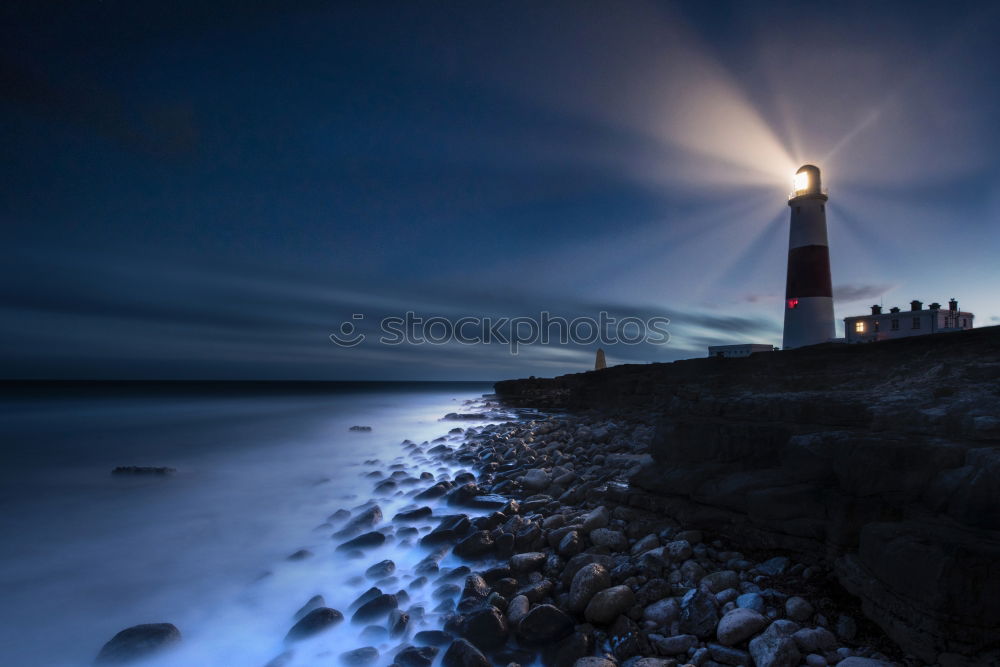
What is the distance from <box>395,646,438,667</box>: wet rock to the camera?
3.38 meters

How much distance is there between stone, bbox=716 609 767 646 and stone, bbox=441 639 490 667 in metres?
1.72

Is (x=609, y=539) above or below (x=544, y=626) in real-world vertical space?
above

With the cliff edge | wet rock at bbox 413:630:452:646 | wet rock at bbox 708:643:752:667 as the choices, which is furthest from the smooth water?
the cliff edge

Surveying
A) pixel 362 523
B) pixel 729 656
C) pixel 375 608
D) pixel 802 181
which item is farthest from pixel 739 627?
pixel 802 181

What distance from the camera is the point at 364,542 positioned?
599 centimetres

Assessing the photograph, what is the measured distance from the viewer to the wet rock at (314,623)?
4.09m


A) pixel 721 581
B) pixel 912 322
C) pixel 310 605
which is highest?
pixel 912 322

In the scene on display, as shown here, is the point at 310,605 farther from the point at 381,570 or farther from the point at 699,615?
the point at 699,615

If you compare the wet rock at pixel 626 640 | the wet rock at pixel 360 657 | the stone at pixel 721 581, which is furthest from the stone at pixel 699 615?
the wet rock at pixel 360 657

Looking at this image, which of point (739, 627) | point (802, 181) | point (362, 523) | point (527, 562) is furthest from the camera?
point (802, 181)

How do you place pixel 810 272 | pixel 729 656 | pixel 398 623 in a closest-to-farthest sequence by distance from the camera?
pixel 729 656, pixel 398 623, pixel 810 272

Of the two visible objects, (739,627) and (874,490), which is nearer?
(739,627)

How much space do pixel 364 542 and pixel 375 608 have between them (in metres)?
1.90

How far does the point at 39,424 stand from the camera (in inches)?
951
